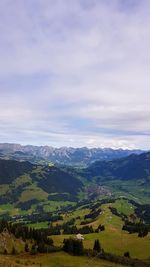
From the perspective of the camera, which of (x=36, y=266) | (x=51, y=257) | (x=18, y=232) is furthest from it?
(x=18, y=232)

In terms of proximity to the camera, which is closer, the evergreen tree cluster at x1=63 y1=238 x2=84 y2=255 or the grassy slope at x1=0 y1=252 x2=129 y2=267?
the grassy slope at x1=0 y1=252 x2=129 y2=267

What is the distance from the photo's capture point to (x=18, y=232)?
188 meters

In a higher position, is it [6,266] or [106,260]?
[6,266]

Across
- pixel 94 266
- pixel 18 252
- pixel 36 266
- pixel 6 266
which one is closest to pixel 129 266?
pixel 94 266

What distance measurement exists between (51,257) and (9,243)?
35743mm

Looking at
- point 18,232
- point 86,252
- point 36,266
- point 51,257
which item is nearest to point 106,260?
point 86,252

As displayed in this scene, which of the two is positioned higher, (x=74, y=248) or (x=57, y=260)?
(x=57, y=260)

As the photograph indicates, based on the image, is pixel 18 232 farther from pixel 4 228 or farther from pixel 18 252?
pixel 18 252

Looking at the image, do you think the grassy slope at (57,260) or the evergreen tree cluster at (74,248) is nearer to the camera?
the grassy slope at (57,260)

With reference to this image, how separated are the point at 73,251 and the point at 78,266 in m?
33.6

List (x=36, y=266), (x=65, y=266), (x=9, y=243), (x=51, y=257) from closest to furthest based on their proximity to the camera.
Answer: (x=36, y=266), (x=65, y=266), (x=51, y=257), (x=9, y=243)

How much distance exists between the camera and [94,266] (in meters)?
132

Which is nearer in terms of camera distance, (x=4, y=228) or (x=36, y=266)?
(x=36, y=266)

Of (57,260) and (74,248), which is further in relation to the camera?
(74,248)
